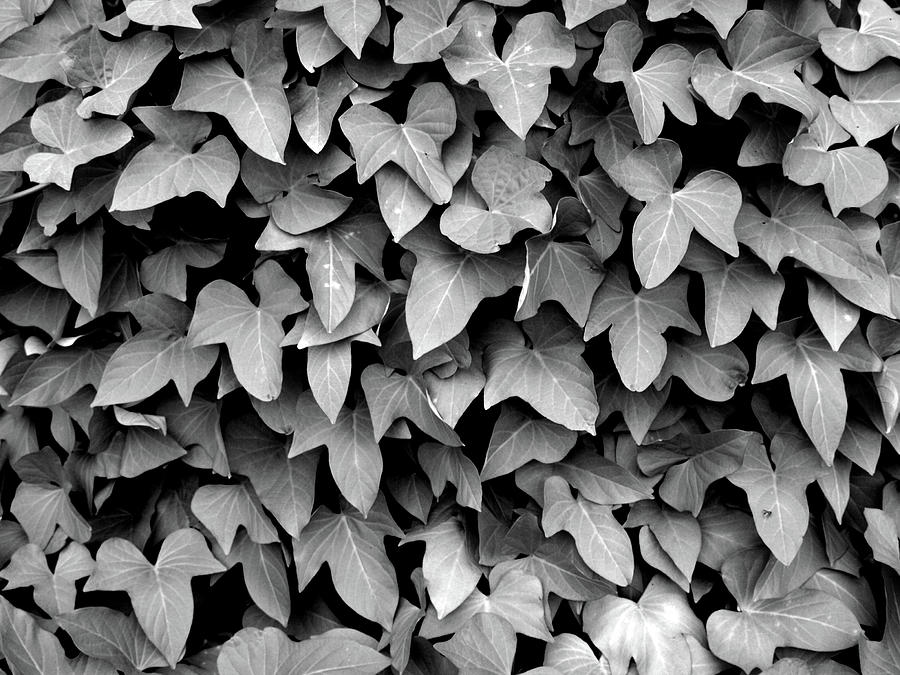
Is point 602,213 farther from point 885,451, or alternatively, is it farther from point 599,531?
point 885,451

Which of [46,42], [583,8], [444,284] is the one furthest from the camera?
[46,42]

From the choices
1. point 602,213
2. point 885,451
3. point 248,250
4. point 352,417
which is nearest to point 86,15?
point 248,250

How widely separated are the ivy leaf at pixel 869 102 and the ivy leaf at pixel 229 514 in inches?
61.6

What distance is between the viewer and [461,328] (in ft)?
5.44

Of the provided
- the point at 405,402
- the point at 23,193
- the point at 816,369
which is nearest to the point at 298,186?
the point at 405,402

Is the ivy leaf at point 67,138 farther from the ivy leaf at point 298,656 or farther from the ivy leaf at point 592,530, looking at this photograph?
the ivy leaf at point 592,530

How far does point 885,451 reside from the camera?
1.97m

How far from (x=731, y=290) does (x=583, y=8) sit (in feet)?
2.17

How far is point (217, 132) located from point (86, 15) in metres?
0.39

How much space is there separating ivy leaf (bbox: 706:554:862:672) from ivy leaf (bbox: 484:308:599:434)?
0.56m

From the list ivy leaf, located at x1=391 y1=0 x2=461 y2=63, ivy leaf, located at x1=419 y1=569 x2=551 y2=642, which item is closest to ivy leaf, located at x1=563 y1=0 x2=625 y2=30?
ivy leaf, located at x1=391 y1=0 x2=461 y2=63

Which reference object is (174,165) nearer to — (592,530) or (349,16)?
(349,16)

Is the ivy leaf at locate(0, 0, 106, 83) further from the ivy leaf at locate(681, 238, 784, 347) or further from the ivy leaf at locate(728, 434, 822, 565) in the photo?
the ivy leaf at locate(728, 434, 822, 565)

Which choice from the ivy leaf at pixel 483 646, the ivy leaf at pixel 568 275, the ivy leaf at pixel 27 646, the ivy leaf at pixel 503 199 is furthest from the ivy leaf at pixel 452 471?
the ivy leaf at pixel 27 646
